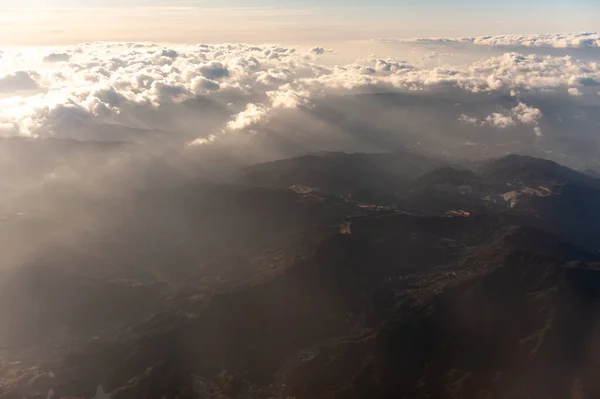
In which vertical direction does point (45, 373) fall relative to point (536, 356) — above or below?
below

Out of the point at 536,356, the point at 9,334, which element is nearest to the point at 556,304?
the point at 536,356

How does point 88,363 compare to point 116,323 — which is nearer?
point 88,363

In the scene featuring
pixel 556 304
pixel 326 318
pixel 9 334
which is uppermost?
pixel 556 304

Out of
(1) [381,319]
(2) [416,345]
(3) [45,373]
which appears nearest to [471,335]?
(2) [416,345]

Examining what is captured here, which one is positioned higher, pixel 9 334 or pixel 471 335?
pixel 471 335

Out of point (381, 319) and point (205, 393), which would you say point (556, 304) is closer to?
point (381, 319)

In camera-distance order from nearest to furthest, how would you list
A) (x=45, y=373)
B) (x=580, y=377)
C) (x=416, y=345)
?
(x=580, y=377)
(x=45, y=373)
(x=416, y=345)

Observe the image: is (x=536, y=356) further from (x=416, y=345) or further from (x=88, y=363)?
(x=88, y=363)

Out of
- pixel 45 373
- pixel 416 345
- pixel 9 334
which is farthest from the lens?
pixel 9 334

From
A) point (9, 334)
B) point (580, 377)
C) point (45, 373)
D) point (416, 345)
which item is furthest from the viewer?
point (9, 334)
